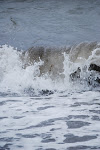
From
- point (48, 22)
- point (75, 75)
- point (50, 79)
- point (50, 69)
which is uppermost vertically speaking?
point (48, 22)

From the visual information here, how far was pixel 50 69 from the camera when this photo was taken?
7.45 m

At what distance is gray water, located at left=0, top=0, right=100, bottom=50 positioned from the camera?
986 cm

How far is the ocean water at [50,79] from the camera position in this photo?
3.92 metres

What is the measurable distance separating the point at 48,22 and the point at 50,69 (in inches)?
193

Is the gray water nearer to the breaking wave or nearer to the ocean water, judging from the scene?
the ocean water

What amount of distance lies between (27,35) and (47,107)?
19.3ft


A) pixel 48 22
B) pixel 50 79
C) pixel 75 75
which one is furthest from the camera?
pixel 48 22

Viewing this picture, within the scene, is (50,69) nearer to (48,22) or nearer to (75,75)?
(75,75)

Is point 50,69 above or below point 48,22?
below

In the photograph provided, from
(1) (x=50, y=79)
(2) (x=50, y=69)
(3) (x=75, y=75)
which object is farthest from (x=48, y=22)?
(3) (x=75, y=75)

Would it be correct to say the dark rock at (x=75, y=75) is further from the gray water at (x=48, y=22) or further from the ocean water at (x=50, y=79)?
the gray water at (x=48, y=22)

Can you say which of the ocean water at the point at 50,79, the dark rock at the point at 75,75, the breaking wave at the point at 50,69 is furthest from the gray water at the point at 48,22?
the dark rock at the point at 75,75

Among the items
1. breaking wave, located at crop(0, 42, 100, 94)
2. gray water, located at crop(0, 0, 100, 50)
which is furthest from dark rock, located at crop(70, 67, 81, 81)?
gray water, located at crop(0, 0, 100, 50)

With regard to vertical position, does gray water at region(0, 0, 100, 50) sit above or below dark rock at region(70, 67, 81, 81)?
above
